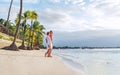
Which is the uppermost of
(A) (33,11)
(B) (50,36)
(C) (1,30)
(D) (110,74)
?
(A) (33,11)

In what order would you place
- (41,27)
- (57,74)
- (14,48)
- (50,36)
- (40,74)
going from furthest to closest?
1. (41,27)
2. (14,48)
3. (50,36)
4. (57,74)
5. (40,74)

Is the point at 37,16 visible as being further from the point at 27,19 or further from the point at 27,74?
the point at 27,74

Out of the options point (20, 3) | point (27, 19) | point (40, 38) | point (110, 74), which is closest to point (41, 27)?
point (40, 38)

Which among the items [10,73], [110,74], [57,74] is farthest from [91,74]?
[10,73]

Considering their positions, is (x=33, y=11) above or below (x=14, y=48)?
above

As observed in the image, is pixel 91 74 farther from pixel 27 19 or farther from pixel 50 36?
pixel 27 19

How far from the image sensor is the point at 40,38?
96625 mm

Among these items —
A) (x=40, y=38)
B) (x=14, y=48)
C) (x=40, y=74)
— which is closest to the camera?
(x=40, y=74)

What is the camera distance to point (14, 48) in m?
32.0

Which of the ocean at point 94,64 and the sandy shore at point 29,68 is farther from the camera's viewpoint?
the ocean at point 94,64

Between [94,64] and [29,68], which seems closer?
[29,68]

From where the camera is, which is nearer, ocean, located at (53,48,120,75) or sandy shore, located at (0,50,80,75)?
sandy shore, located at (0,50,80,75)

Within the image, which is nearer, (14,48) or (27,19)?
(14,48)

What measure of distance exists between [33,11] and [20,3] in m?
33.2
